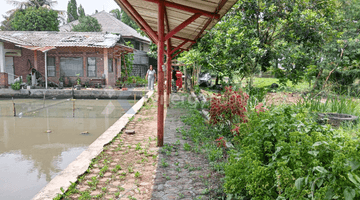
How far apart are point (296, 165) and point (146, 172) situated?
2.28m

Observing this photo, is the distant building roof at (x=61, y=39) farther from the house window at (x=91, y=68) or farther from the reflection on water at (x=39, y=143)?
the reflection on water at (x=39, y=143)

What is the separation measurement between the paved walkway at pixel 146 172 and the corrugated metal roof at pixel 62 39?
13520mm

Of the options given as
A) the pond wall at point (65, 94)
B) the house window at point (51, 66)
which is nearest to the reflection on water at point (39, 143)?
the pond wall at point (65, 94)

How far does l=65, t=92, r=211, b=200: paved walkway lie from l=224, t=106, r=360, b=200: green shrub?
2.61 feet

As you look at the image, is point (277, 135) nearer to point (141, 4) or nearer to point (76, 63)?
point (141, 4)

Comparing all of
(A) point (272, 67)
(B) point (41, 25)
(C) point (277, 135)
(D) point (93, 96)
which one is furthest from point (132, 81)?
(C) point (277, 135)

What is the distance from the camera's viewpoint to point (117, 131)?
20.6ft

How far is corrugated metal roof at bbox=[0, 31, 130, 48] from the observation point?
17.7m

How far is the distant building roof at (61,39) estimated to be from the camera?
692 inches

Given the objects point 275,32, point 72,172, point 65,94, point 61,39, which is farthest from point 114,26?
point 72,172

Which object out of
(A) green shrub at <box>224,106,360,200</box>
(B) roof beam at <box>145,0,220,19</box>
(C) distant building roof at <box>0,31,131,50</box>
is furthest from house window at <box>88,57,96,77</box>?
(A) green shrub at <box>224,106,360,200</box>

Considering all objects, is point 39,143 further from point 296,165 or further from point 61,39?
point 61,39

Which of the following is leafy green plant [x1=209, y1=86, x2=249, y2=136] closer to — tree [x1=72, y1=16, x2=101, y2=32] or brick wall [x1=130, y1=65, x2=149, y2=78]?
brick wall [x1=130, y1=65, x2=149, y2=78]

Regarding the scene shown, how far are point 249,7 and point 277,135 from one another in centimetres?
900
